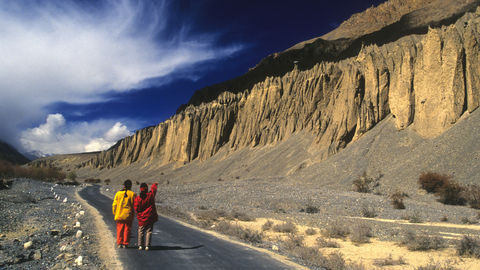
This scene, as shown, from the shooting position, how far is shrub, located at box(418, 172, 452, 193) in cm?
2208

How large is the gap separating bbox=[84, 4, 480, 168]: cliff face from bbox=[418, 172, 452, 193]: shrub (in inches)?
313

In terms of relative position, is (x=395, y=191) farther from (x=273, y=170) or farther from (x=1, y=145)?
(x=1, y=145)

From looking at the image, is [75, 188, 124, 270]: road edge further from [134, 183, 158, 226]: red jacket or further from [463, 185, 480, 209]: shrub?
[463, 185, 480, 209]: shrub

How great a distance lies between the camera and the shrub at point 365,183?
27531 mm

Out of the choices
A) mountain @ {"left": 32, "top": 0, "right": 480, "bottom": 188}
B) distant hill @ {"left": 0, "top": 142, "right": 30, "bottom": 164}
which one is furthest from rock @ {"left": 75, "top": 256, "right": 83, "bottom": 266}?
distant hill @ {"left": 0, "top": 142, "right": 30, "bottom": 164}

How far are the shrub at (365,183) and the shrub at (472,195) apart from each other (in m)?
7.55

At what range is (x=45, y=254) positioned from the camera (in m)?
7.46

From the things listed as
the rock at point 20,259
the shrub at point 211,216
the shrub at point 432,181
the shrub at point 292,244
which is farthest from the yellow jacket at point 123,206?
the shrub at point 432,181

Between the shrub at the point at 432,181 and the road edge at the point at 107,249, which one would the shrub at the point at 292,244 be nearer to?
the road edge at the point at 107,249

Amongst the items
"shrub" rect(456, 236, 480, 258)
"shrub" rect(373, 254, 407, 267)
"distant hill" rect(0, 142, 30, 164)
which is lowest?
"shrub" rect(373, 254, 407, 267)

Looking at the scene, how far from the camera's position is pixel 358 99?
130 feet

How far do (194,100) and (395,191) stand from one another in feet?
293

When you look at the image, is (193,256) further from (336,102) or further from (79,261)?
(336,102)

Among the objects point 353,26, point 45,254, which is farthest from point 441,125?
point 353,26
